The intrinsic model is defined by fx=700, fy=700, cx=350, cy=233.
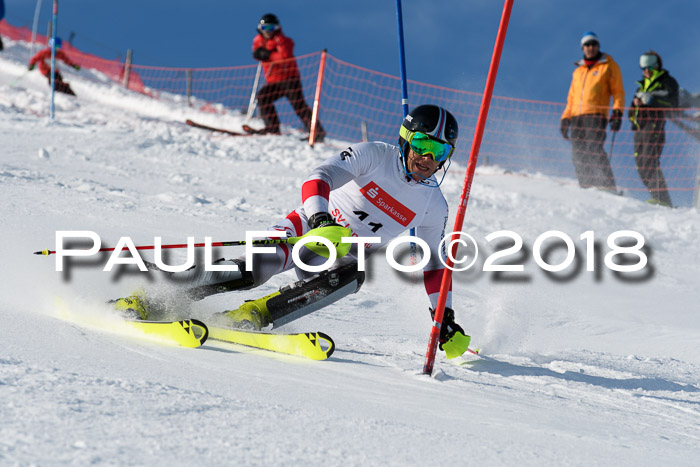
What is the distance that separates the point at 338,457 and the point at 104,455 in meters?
0.52

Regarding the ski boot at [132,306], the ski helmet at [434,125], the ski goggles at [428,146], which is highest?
the ski helmet at [434,125]

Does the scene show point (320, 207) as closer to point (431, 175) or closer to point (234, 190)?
point (431, 175)

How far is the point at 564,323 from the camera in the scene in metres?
5.27

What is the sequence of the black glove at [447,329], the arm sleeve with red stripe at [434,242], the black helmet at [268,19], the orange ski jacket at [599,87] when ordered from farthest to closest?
the black helmet at [268,19], the orange ski jacket at [599,87], the arm sleeve with red stripe at [434,242], the black glove at [447,329]

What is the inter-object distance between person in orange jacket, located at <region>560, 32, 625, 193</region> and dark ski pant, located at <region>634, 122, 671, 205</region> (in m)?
0.47

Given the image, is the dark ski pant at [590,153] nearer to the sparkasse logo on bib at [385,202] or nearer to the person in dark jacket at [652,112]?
the person in dark jacket at [652,112]

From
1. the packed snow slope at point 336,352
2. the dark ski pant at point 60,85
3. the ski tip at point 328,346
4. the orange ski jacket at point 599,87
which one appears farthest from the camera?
the dark ski pant at point 60,85

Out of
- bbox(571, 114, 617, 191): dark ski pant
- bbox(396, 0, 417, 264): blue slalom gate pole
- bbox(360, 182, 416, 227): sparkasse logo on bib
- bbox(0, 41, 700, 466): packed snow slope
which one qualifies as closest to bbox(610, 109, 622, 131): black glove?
bbox(571, 114, 617, 191): dark ski pant

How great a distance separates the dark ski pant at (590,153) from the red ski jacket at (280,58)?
4522 millimetres

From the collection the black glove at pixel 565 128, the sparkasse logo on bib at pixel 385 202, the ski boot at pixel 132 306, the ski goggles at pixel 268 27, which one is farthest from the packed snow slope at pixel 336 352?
the ski goggles at pixel 268 27

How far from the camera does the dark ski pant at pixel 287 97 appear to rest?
37.9ft

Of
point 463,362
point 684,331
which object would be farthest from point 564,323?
point 463,362

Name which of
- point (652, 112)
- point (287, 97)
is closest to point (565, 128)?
point (652, 112)

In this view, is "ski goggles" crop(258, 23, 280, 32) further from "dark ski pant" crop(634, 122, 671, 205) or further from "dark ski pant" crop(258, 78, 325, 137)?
"dark ski pant" crop(634, 122, 671, 205)
